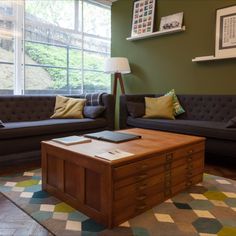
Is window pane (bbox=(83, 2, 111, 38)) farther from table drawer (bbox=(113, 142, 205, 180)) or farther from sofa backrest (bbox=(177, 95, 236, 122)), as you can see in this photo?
table drawer (bbox=(113, 142, 205, 180))

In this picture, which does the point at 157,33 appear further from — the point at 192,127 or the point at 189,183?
the point at 189,183

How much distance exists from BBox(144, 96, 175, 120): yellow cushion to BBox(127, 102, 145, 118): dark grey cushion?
8cm

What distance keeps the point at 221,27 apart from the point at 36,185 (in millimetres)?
3156

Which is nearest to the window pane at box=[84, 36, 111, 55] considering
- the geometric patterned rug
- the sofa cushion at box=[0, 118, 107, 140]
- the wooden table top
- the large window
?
the large window

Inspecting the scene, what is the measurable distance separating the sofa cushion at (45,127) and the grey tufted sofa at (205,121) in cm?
57

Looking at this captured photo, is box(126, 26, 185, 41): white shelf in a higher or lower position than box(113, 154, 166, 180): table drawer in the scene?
higher

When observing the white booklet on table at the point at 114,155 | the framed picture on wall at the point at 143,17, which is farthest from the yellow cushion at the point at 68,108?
the white booklet on table at the point at 114,155

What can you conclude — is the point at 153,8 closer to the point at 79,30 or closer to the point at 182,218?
the point at 79,30

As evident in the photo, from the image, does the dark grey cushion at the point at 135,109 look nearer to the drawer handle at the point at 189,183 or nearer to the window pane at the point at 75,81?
the window pane at the point at 75,81

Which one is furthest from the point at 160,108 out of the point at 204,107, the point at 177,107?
the point at 204,107

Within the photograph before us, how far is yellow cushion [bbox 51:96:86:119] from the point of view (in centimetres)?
360

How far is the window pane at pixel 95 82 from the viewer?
5.20 meters

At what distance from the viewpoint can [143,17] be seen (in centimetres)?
451

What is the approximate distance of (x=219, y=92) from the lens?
3639 mm
